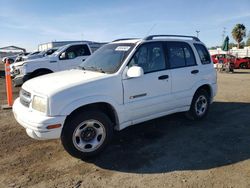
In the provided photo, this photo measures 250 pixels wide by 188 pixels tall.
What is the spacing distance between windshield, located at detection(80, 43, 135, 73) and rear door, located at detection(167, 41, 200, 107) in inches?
40.1

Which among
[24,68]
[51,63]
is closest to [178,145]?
[51,63]

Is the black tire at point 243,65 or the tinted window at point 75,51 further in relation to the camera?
the black tire at point 243,65

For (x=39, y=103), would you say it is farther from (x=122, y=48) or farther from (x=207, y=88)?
(x=207, y=88)

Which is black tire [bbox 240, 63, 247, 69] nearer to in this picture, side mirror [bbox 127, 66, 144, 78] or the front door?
the front door

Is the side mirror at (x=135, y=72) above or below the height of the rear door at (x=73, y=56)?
below

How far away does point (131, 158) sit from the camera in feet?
13.8

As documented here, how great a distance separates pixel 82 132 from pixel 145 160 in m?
1.10

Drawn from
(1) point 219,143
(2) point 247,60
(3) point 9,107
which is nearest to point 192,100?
(1) point 219,143

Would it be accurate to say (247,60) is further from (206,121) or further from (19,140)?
(19,140)

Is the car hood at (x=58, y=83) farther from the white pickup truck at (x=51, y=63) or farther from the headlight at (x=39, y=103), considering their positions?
the white pickup truck at (x=51, y=63)

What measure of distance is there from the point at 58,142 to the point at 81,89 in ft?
4.97

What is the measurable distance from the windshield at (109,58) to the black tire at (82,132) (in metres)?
0.89

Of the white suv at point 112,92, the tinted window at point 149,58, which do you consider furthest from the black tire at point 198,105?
the tinted window at point 149,58

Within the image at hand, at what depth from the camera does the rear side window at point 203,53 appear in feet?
19.8
